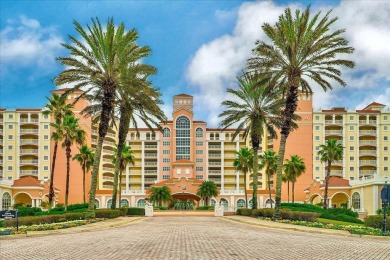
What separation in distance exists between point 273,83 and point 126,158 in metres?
43.2

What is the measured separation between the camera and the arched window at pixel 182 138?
127250 mm

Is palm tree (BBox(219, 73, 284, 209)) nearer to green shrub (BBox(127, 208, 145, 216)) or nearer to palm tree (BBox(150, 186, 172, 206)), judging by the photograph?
green shrub (BBox(127, 208, 145, 216))

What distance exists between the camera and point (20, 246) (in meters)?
19.2

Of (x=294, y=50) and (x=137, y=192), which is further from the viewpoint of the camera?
(x=137, y=192)

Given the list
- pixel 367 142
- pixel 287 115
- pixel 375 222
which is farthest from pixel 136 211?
pixel 367 142

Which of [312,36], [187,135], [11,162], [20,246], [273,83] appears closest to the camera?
[20,246]

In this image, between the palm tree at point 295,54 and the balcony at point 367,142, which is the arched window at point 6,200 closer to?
the palm tree at point 295,54

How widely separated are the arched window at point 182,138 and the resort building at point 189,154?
0.78ft

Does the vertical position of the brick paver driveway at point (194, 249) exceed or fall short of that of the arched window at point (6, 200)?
it exceeds it

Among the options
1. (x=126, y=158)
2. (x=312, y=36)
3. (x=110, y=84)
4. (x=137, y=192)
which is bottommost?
(x=137, y=192)

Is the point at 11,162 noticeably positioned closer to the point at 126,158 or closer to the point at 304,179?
the point at 126,158

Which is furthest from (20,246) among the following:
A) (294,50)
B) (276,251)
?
(294,50)

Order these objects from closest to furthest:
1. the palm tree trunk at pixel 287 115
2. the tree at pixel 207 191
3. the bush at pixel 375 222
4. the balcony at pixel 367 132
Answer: the bush at pixel 375 222
the palm tree trunk at pixel 287 115
the tree at pixel 207 191
the balcony at pixel 367 132

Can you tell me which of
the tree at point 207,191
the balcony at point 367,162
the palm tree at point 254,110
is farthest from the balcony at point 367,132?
the palm tree at point 254,110
